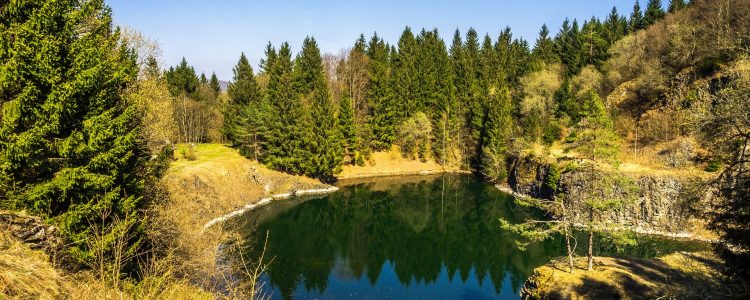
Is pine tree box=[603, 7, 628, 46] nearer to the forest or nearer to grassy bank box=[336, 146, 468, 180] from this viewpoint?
the forest

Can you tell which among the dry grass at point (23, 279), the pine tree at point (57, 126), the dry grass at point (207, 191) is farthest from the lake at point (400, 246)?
the dry grass at point (23, 279)

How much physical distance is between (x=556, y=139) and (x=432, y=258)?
118 feet

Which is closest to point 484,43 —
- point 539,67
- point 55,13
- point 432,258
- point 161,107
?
point 539,67

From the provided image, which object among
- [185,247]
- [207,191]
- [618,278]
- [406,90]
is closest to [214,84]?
[406,90]

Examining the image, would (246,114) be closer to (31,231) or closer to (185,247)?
(185,247)

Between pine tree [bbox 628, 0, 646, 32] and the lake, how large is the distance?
169 ft

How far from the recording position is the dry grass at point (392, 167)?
79.2 metres

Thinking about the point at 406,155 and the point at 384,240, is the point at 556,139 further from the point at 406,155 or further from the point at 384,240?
the point at 384,240

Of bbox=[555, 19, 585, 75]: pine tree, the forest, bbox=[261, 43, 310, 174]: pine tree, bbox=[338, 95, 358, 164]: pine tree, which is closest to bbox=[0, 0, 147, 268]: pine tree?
the forest

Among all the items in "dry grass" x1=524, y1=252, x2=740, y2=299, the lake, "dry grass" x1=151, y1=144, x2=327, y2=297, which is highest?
"dry grass" x1=151, y1=144, x2=327, y2=297

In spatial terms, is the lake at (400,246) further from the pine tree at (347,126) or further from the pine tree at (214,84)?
the pine tree at (214,84)

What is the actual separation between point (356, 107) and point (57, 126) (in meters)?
74.4

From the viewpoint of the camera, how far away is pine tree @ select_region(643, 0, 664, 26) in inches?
3305

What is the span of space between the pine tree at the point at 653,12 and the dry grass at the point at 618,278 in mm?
73589
